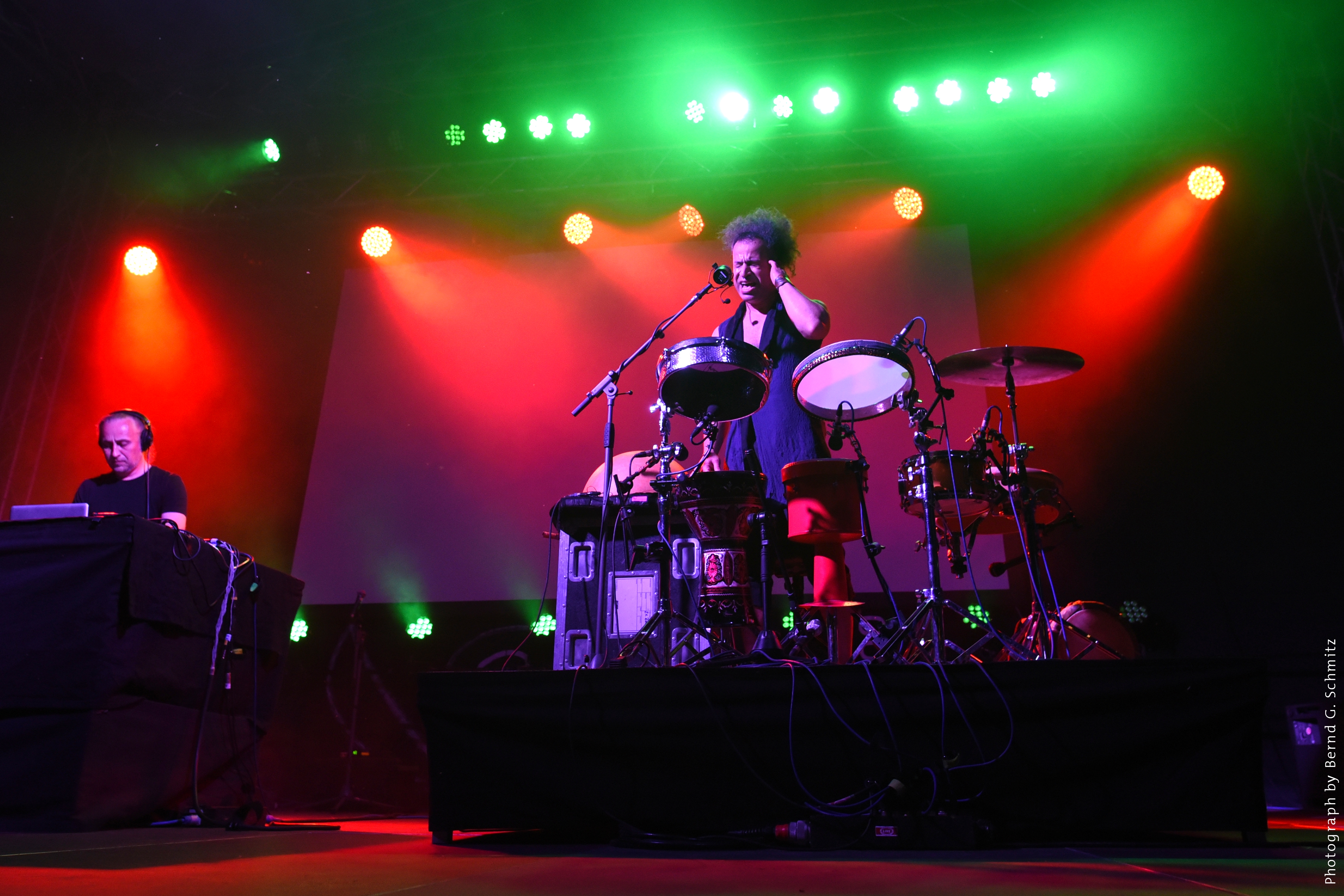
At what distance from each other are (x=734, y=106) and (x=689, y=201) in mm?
768

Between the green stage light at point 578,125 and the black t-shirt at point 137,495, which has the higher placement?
the green stage light at point 578,125

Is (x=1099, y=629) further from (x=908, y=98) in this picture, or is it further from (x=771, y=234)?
(x=908, y=98)

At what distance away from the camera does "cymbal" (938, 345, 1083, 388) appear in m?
3.51

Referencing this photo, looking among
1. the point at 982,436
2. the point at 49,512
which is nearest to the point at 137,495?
the point at 49,512

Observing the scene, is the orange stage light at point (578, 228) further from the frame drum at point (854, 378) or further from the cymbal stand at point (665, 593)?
the frame drum at point (854, 378)

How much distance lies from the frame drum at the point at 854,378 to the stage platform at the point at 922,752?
3.90 feet

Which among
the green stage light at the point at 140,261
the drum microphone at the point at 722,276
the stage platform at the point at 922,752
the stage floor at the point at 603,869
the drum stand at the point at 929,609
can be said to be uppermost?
the green stage light at the point at 140,261

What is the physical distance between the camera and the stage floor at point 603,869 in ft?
4.88

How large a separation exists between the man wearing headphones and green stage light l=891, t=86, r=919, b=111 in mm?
5166

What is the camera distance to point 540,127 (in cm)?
641

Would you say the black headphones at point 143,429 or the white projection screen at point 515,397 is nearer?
the black headphones at point 143,429

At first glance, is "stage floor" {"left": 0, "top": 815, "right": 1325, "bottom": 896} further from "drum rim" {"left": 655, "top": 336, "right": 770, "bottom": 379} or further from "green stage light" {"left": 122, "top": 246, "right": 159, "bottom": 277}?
"green stage light" {"left": 122, "top": 246, "right": 159, "bottom": 277}

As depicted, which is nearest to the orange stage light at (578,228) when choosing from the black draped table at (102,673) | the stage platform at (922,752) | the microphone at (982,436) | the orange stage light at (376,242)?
the orange stage light at (376,242)

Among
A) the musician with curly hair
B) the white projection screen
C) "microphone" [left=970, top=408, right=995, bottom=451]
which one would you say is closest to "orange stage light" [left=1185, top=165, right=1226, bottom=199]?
the white projection screen
